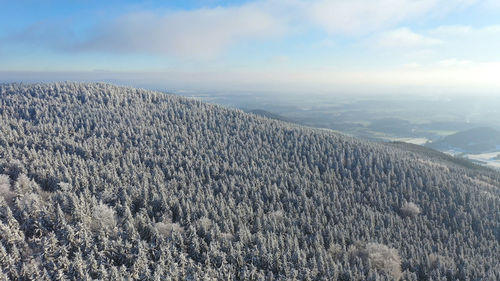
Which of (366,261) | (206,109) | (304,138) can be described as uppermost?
(206,109)

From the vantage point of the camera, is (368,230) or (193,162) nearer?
(368,230)

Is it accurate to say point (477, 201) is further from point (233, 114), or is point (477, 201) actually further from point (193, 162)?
point (233, 114)

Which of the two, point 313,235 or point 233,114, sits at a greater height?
point 233,114

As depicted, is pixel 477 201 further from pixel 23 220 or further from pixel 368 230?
pixel 23 220

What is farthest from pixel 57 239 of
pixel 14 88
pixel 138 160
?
pixel 14 88

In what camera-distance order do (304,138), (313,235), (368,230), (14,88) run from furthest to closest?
(14,88)
(304,138)
(368,230)
(313,235)

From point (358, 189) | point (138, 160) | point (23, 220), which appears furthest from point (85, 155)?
point (358, 189)

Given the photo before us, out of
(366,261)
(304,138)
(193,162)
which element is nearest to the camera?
(366,261)
